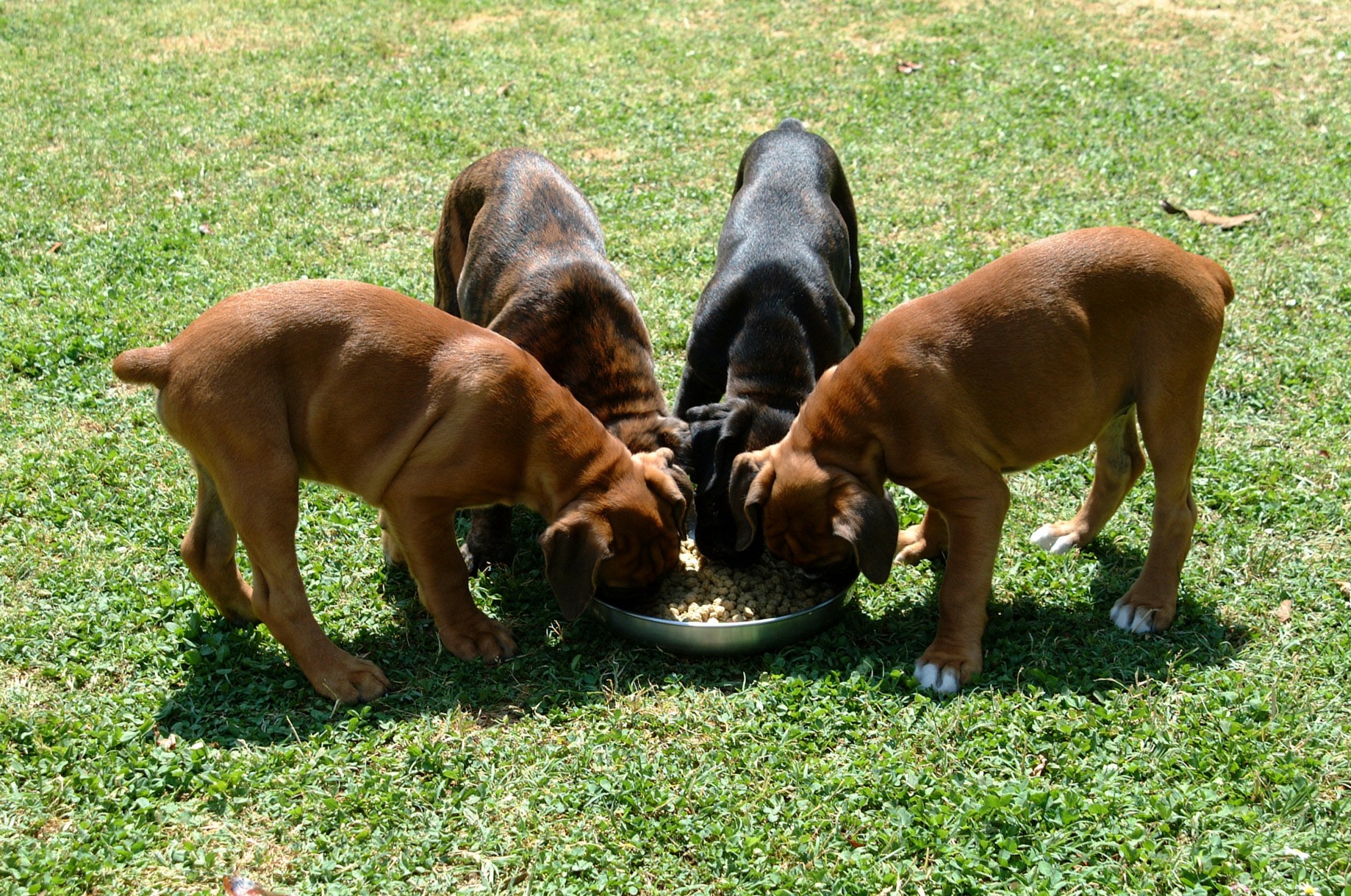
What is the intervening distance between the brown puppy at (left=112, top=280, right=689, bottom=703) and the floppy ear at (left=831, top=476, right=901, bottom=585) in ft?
2.57

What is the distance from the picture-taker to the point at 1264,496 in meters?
6.24

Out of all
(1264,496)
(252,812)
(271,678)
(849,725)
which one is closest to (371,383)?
(271,678)

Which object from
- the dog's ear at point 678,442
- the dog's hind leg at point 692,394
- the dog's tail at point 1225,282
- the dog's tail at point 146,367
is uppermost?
the dog's tail at point 1225,282

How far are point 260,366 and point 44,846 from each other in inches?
79.2

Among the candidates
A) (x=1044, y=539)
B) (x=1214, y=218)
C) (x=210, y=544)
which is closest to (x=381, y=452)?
(x=210, y=544)

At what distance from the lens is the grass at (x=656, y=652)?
13.7 feet

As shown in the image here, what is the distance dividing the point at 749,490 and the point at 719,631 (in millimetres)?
677

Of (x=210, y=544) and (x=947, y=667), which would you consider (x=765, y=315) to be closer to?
(x=947, y=667)

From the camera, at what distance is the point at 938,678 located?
4992mm

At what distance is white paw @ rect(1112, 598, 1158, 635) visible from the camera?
537 cm

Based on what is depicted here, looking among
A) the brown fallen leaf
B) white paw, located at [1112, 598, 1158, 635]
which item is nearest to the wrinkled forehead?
white paw, located at [1112, 598, 1158, 635]

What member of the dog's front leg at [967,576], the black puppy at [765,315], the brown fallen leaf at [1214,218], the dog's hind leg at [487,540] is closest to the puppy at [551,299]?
the dog's hind leg at [487,540]

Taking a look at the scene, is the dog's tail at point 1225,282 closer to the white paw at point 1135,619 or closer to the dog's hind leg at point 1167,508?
the dog's hind leg at point 1167,508

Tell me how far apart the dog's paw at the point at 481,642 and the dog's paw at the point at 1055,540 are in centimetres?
280
